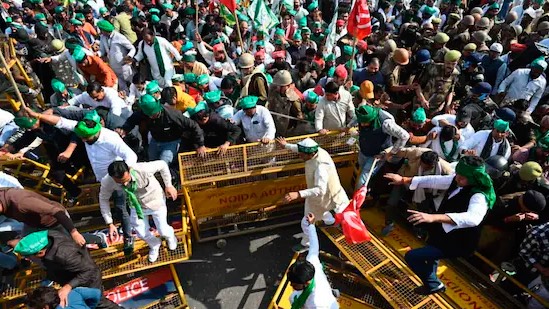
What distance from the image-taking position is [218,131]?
6.08 metres

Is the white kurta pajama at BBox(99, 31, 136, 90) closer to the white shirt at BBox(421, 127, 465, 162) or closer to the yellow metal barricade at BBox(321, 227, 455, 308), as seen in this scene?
the yellow metal barricade at BBox(321, 227, 455, 308)

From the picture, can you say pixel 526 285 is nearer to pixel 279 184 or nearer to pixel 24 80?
pixel 279 184

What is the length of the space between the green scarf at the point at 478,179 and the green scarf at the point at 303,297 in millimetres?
1939

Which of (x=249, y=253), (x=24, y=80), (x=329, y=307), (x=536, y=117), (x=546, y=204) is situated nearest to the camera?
(x=329, y=307)

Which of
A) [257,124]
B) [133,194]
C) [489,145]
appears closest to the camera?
[133,194]

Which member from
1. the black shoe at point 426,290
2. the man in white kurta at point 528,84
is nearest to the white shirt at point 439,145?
the black shoe at point 426,290

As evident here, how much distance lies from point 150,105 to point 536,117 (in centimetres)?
734

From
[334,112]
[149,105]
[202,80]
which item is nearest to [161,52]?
[202,80]

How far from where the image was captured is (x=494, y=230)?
509 centimetres

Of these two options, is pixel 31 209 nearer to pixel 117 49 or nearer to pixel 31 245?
pixel 31 245

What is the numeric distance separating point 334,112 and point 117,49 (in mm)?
5321

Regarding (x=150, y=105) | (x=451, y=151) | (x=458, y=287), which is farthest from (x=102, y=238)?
(x=451, y=151)

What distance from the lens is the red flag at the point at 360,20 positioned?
6871 mm

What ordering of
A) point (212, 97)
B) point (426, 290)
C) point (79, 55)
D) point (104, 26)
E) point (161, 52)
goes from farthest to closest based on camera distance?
point (104, 26), point (161, 52), point (79, 55), point (212, 97), point (426, 290)
